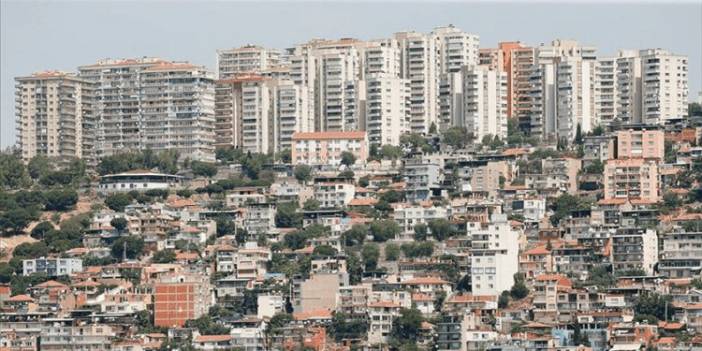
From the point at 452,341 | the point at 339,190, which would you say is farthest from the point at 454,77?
the point at 452,341

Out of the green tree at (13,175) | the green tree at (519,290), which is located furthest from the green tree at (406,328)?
the green tree at (13,175)

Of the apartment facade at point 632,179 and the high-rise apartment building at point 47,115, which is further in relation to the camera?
the high-rise apartment building at point 47,115

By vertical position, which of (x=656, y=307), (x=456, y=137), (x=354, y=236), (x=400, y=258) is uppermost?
(x=456, y=137)

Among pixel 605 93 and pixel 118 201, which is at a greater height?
pixel 605 93

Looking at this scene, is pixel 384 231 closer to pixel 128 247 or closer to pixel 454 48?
pixel 128 247

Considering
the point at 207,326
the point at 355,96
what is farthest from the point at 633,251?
the point at 355,96

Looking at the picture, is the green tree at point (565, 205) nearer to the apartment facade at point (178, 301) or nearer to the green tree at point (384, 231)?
the green tree at point (384, 231)
